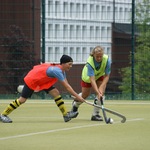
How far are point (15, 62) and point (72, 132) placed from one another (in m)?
10.8

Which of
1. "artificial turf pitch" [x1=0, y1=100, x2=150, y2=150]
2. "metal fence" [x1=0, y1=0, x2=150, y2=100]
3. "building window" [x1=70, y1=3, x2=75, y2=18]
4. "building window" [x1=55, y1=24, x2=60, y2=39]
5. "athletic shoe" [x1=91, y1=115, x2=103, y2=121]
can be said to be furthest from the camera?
"building window" [x1=70, y1=3, x2=75, y2=18]

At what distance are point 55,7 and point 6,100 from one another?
24.5ft

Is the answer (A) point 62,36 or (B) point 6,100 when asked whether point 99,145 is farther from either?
(A) point 62,36

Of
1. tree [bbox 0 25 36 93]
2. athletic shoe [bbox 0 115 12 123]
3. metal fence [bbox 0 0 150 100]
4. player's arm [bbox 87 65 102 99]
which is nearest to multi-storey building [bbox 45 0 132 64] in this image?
metal fence [bbox 0 0 150 100]

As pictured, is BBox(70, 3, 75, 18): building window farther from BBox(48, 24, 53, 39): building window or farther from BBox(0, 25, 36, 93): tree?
BBox(0, 25, 36, 93): tree

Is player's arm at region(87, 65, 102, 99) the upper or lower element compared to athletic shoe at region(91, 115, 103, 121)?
upper

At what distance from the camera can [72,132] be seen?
43.8 feet

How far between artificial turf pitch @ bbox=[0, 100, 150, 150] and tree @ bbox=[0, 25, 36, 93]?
5938mm

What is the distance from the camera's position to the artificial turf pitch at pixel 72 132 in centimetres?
1179

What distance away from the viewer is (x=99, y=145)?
38.8ft

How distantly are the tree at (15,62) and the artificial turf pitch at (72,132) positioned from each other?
19.5 feet

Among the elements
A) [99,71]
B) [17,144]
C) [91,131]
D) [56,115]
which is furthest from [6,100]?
[17,144]

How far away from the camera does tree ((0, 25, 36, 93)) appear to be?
23609 mm

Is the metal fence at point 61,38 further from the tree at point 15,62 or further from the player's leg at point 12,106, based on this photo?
the player's leg at point 12,106
